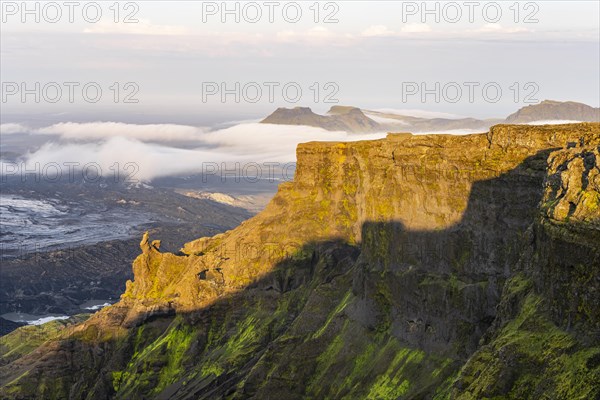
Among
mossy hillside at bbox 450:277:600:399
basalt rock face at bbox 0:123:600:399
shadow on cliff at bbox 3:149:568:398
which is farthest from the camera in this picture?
shadow on cliff at bbox 3:149:568:398

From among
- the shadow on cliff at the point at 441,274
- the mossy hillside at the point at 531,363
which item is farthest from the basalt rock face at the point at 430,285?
the shadow on cliff at the point at 441,274

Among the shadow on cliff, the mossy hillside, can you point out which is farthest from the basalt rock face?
the shadow on cliff

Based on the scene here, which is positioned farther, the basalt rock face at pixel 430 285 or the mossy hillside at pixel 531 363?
the basalt rock face at pixel 430 285

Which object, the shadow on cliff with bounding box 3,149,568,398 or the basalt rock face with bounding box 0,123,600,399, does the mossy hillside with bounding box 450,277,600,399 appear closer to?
the basalt rock face with bounding box 0,123,600,399

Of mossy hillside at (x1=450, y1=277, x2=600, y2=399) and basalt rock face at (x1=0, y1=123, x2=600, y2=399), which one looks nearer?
mossy hillside at (x1=450, y1=277, x2=600, y2=399)

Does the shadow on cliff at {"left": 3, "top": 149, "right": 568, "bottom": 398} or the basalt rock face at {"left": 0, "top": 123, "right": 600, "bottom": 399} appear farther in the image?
the shadow on cliff at {"left": 3, "top": 149, "right": 568, "bottom": 398}

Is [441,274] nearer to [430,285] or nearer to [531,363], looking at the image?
[430,285]

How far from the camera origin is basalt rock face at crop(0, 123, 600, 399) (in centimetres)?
7762

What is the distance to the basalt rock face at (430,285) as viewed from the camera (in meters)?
77.6

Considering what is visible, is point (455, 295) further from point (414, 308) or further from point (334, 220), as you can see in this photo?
point (334, 220)

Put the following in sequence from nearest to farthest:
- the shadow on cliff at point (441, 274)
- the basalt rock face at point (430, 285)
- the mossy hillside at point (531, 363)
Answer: the mossy hillside at point (531, 363)
the basalt rock face at point (430, 285)
the shadow on cliff at point (441, 274)

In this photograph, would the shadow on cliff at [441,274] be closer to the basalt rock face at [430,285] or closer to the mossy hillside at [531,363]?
the basalt rock face at [430,285]

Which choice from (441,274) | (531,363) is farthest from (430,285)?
(531,363)

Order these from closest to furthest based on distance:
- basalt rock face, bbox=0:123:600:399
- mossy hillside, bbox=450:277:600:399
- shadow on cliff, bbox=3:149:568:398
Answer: mossy hillside, bbox=450:277:600:399 < basalt rock face, bbox=0:123:600:399 < shadow on cliff, bbox=3:149:568:398
